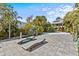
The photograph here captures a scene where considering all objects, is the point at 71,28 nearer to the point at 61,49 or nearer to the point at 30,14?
the point at 61,49

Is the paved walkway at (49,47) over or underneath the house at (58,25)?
underneath

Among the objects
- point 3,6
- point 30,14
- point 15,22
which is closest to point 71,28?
point 30,14

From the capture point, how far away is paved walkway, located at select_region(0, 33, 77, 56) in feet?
7.79

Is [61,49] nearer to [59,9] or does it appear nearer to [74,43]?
[74,43]

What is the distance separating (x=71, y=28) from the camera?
94.4 inches

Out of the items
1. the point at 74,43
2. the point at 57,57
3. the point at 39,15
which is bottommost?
the point at 57,57

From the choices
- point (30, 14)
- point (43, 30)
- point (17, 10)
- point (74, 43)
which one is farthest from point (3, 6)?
point (74, 43)

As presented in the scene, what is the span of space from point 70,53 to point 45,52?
0.28 m

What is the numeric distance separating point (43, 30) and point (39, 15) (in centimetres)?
19

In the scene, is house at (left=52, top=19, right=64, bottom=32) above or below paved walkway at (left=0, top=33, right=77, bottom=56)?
above

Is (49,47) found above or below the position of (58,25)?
below

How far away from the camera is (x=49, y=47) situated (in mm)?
2406

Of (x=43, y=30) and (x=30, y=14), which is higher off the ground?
(x=30, y=14)

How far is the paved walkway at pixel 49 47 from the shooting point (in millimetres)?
2373
